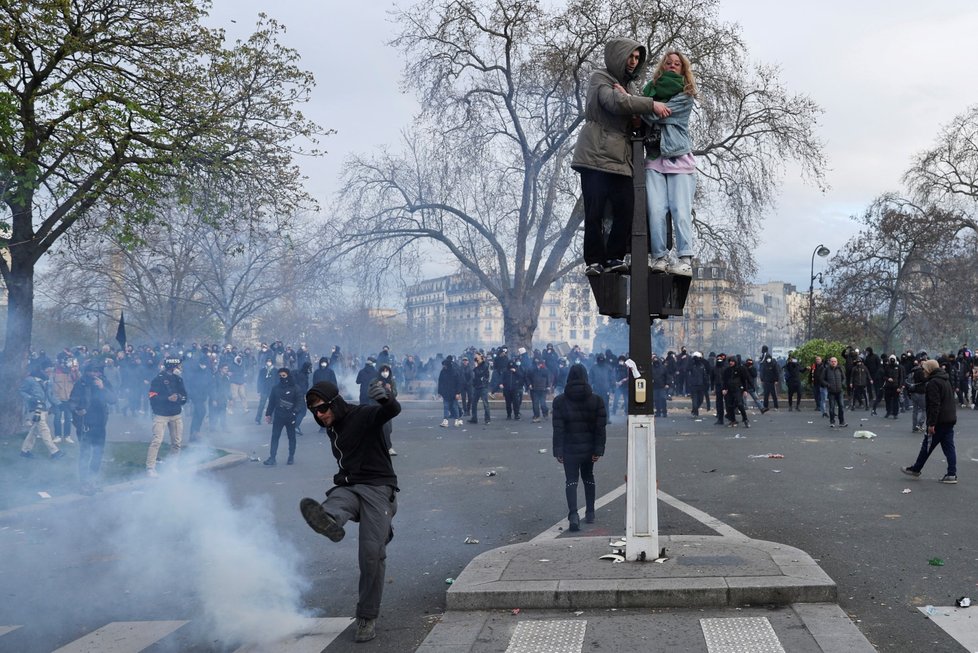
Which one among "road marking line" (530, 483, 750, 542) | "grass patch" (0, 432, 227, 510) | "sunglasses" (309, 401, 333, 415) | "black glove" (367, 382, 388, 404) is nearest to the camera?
"black glove" (367, 382, 388, 404)

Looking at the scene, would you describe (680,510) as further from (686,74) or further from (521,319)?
(521,319)

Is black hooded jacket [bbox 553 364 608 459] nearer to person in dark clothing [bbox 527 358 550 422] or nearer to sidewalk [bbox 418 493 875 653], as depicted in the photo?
sidewalk [bbox 418 493 875 653]

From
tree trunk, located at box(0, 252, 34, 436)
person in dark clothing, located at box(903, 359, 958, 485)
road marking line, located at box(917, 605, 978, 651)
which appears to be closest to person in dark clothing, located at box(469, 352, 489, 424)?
tree trunk, located at box(0, 252, 34, 436)

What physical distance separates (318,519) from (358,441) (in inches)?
31.7

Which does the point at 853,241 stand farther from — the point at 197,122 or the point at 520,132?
the point at 197,122

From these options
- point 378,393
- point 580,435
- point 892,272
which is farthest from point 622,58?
point 892,272

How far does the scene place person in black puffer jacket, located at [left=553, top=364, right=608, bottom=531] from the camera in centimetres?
918

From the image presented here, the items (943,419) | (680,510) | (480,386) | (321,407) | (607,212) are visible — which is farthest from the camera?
(480,386)

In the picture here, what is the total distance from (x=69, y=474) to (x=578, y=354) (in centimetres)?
2052

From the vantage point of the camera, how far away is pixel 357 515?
579 centimetres

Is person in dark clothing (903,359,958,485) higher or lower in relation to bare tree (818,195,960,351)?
lower

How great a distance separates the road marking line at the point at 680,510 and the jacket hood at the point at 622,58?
158 inches

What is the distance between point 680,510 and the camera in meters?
9.80

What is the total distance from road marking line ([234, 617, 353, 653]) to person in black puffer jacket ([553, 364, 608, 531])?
11.7 feet
